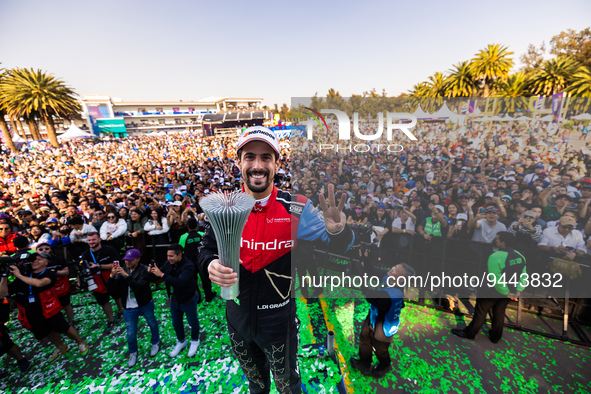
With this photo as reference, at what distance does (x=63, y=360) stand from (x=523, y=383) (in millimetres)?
7004

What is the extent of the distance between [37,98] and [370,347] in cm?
4490

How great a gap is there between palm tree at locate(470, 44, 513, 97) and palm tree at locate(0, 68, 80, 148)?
164 ft

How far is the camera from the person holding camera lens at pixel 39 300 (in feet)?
12.5

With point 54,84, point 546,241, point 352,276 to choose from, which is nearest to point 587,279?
point 546,241

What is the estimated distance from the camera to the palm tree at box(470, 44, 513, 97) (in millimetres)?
25828

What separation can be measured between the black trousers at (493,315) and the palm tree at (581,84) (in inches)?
1115

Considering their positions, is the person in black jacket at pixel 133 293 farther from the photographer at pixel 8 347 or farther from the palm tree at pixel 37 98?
the palm tree at pixel 37 98

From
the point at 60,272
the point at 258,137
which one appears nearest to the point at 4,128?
the point at 60,272

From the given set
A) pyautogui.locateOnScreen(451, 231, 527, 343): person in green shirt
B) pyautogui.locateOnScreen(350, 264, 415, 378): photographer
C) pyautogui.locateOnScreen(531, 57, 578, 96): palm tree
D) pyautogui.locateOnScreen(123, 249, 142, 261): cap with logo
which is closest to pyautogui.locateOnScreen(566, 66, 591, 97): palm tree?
pyautogui.locateOnScreen(531, 57, 578, 96): palm tree

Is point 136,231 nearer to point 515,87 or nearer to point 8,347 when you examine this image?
point 8,347

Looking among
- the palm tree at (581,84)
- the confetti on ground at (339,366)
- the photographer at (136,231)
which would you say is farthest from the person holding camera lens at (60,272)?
the palm tree at (581,84)

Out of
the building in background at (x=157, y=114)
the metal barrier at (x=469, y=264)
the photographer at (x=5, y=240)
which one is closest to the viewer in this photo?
the metal barrier at (x=469, y=264)

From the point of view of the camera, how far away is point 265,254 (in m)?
2.10

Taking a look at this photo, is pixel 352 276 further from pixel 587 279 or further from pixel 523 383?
pixel 587 279
